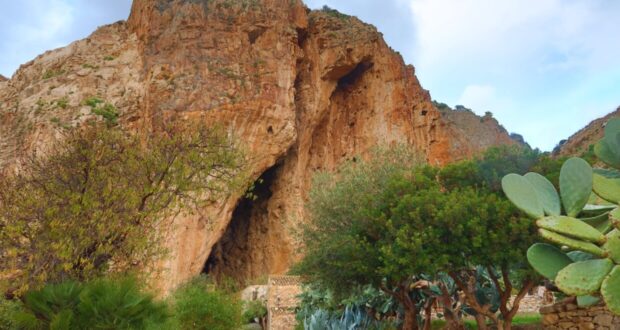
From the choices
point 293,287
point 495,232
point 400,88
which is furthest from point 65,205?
point 400,88

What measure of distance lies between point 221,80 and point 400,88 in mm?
13117

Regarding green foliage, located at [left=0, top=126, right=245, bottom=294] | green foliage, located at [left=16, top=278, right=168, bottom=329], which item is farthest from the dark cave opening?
green foliage, located at [left=16, top=278, right=168, bottom=329]

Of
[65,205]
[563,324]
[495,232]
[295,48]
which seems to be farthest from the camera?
[295,48]

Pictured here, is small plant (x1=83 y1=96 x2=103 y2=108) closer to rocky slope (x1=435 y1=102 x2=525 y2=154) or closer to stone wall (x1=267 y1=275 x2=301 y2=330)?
stone wall (x1=267 y1=275 x2=301 y2=330)

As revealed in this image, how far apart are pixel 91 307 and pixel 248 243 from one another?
25618 mm

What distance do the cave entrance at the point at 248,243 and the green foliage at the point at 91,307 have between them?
2295cm

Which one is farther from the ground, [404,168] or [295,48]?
[295,48]

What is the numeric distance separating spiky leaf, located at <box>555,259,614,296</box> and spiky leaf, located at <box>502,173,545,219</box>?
77 centimetres

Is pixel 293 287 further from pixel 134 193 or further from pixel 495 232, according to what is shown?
pixel 134 193

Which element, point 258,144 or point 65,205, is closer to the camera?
point 65,205

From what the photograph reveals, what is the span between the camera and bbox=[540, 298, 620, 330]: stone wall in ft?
30.9

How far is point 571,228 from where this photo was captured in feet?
14.3

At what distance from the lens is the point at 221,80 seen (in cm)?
2653

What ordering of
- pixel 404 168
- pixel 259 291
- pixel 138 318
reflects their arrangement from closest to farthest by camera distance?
1. pixel 138 318
2. pixel 404 168
3. pixel 259 291
